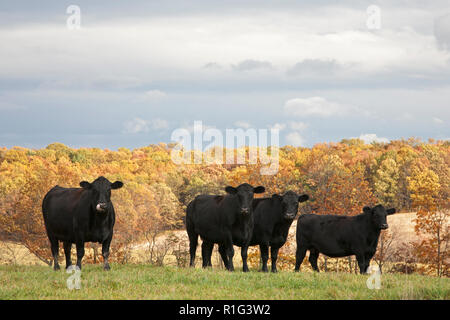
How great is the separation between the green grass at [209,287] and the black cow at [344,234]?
4.23 meters

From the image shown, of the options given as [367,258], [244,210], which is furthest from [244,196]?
[367,258]

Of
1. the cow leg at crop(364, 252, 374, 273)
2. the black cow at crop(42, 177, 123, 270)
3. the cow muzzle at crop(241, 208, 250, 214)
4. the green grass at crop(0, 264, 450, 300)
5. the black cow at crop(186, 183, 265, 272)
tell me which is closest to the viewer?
the green grass at crop(0, 264, 450, 300)

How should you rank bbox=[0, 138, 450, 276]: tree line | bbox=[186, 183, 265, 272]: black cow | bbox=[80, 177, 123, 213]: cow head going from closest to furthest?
1. bbox=[80, 177, 123, 213]: cow head
2. bbox=[186, 183, 265, 272]: black cow
3. bbox=[0, 138, 450, 276]: tree line

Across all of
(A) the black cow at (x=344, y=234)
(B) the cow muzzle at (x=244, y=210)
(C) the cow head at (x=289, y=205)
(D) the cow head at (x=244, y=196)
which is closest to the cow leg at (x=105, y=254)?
(D) the cow head at (x=244, y=196)

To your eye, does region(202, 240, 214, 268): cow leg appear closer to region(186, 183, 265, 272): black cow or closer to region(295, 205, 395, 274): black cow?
region(186, 183, 265, 272): black cow

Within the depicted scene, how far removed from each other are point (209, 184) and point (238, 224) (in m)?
66.4

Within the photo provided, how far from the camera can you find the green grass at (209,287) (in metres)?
11.5

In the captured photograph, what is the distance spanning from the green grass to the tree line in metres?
9.70

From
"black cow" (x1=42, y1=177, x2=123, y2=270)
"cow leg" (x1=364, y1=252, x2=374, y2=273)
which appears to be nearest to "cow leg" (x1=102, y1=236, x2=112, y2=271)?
"black cow" (x1=42, y1=177, x2=123, y2=270)

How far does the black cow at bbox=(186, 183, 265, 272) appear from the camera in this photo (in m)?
17.5

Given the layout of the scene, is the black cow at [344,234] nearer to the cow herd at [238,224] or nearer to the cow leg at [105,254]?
the cow herd at [238,224]

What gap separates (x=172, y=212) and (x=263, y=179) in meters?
16.2
